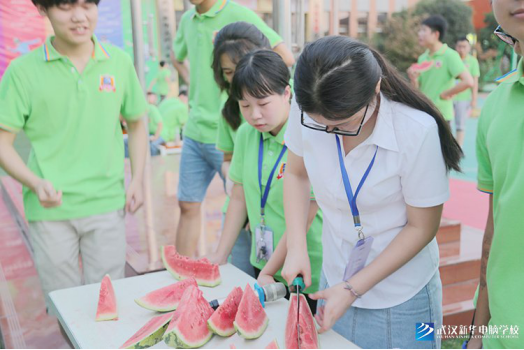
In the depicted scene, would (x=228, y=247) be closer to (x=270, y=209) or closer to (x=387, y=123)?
(x=270, y=209)

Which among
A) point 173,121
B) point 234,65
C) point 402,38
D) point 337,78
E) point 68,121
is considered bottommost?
point 402,38

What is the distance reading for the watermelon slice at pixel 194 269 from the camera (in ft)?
6.67

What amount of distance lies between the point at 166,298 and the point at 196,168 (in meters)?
1.81

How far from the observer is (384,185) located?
1673 millimetres

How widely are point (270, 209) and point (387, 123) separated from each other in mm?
815

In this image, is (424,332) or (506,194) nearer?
(506,194)

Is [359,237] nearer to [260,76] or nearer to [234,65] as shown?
[260,76]

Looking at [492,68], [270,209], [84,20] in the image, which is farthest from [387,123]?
[492,68]

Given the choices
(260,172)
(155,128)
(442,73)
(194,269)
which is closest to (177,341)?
(194,269)

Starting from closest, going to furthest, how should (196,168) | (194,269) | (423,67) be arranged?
1. (194,269)
2. (196,168)
3. (423,67)

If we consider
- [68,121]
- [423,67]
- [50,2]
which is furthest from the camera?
[423,67]

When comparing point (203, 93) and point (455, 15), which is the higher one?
point (203, 93)

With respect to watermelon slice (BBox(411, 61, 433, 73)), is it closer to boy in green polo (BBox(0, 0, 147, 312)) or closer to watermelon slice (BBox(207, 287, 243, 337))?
boy in green polo (BBox(0, 0, 147, 312))

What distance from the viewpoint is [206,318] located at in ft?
5.39
